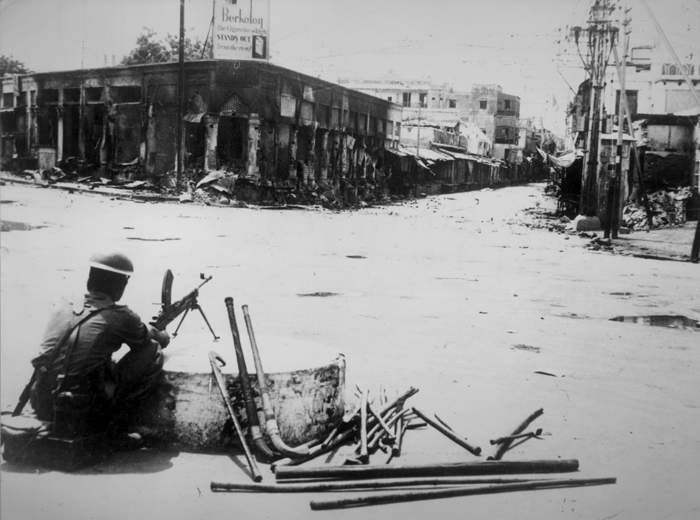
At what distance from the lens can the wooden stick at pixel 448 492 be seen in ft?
11.4

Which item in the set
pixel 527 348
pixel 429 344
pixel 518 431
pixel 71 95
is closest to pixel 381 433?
pixel 518 431

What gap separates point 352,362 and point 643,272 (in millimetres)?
8744

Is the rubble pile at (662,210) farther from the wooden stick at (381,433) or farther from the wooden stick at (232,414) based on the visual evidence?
the wooden stick at (232,414)

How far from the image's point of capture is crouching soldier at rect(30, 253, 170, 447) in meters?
3.70

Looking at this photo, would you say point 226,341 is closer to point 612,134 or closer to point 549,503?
point 549,503

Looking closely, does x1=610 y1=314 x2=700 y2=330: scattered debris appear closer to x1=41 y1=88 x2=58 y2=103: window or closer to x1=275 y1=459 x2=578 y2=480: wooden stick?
x1=275 y1=459 x2=578 y2=480: wooden stick

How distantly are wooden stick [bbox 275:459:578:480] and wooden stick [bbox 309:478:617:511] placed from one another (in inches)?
4.4

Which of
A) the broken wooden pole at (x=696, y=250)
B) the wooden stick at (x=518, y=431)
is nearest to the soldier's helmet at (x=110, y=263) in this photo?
the wooden stick at (x=518, y=431)

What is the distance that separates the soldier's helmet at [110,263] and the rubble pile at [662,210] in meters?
21.5

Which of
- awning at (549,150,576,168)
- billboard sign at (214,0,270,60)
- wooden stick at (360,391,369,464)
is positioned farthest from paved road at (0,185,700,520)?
awning at (549,150,576,168)

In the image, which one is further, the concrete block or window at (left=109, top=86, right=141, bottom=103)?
window at (left=109, top=86, right=141, bottom=103)

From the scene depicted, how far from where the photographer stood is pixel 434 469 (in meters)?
3.75

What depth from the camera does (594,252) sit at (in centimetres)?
1598

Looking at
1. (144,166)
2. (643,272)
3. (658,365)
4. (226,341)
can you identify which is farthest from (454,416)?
(144,166)
